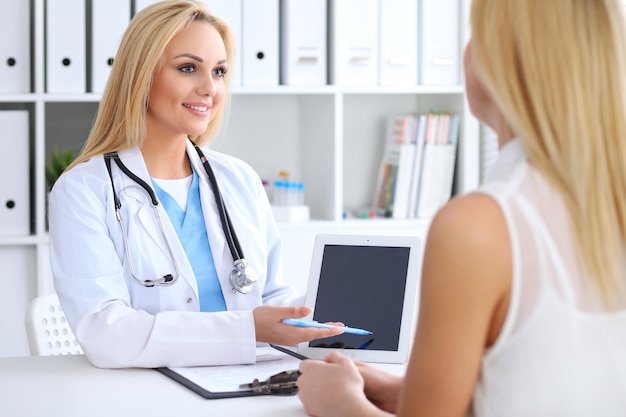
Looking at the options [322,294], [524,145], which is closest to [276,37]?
[322,294]

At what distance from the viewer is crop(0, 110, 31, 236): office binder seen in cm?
287

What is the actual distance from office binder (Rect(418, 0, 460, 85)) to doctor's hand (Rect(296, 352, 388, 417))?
2.11m

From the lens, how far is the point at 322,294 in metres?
1.64

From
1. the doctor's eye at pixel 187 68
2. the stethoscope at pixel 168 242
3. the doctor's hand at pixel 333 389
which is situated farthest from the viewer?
the doctor's eye at pixel 187 68

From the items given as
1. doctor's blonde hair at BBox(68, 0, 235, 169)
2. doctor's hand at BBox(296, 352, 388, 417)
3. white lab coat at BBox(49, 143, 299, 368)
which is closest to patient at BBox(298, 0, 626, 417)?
doctor's hand at BBox(296, 352, 388, 417)

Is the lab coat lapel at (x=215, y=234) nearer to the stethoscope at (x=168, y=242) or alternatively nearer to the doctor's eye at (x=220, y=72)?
the stethoscope at (x=168, y=242)

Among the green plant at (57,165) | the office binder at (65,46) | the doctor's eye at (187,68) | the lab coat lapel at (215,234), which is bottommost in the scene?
the lab coat lapel at (215,234)

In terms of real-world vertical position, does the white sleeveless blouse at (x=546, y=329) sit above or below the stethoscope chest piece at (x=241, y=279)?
above

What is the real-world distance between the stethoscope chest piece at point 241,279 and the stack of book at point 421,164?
1.46 metres

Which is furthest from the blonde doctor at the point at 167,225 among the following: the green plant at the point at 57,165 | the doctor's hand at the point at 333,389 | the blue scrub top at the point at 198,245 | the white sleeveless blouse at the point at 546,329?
the green plant at the point at 57,165

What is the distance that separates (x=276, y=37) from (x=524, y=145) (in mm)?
2211

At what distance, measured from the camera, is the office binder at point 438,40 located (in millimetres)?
3184

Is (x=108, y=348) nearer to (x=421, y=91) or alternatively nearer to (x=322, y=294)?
(x=322, y=294)

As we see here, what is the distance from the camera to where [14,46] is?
289 cm
